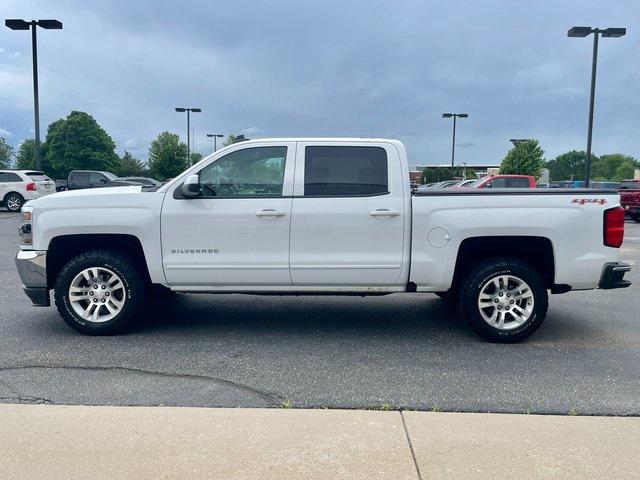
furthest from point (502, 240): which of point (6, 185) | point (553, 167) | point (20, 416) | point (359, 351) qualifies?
point (553, 167)

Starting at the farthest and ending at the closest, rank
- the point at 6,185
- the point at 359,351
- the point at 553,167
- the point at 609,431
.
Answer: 1. the point at 553,167
2. the point at 6,185
3. the point at 359,351
4. the point at 609,431

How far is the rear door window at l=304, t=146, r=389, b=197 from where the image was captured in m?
5.66

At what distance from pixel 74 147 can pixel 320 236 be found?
75344 millimetres

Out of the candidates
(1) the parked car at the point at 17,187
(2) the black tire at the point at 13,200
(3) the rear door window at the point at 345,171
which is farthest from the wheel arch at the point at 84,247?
(2) the black tire at the point at 13,200

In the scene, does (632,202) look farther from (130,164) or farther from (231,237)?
(130,164)

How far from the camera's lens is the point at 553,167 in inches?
5664

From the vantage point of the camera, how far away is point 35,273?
573 centimetres

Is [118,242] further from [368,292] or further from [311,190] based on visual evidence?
[368,292]

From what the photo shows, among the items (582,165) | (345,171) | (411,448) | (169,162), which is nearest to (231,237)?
(345,171)

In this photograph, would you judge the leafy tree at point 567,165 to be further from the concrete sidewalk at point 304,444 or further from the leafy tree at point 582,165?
the concrete sidewalk at point 304,444

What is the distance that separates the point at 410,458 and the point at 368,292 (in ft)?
7.98

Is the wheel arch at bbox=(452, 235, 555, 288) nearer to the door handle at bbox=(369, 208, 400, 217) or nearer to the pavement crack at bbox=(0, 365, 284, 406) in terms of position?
the door handle at bbox=(369, 208, 400, 217)

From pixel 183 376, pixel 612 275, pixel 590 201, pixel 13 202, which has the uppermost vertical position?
pixel 590 201

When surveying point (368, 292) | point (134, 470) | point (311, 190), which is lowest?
point (134, 470)
